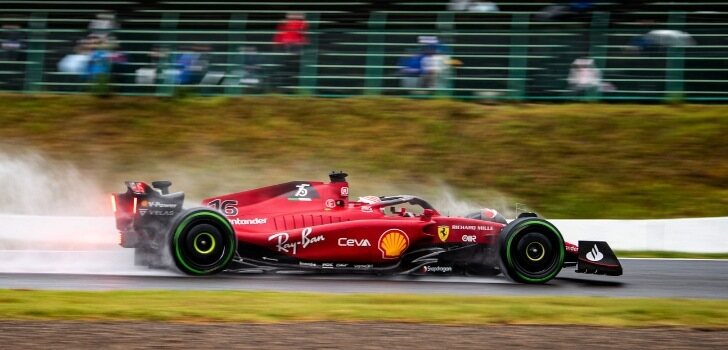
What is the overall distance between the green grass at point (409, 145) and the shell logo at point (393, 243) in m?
6.40

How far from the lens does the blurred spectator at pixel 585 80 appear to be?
18266 millimetres

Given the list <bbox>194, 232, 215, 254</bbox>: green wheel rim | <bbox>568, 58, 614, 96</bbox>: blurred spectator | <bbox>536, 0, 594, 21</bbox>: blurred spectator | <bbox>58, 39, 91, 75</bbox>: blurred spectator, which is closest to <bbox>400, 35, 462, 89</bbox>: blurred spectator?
<bbox>568, 58, 614, 96</bbox>: blurred spectator

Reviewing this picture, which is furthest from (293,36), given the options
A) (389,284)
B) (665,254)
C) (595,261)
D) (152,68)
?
(595,261)

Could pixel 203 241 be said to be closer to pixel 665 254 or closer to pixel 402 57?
pixel 665 254

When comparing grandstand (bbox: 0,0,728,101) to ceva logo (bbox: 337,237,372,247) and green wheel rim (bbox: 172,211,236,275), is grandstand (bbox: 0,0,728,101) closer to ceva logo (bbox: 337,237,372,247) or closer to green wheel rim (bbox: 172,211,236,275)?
ceva logo (bbox: 337,237,372,247)

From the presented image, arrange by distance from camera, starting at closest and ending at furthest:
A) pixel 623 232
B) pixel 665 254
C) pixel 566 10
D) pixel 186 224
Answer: pixel 186 224 < pixel 665 254 < pixel 623 232 < pixel 566 10

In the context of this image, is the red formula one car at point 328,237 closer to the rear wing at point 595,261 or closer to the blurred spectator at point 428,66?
the rear wing at point 595,261

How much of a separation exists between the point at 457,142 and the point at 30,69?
26.9 feet

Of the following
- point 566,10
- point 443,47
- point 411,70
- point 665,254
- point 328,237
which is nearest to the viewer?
point 328,237

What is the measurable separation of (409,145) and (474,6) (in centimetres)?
377

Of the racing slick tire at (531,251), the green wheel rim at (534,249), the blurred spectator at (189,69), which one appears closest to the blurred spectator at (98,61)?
the blurred spectator at (189,69)

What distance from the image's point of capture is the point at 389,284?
10.2 meters

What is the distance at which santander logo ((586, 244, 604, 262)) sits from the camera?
10.7 meters

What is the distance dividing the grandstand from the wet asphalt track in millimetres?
7515
